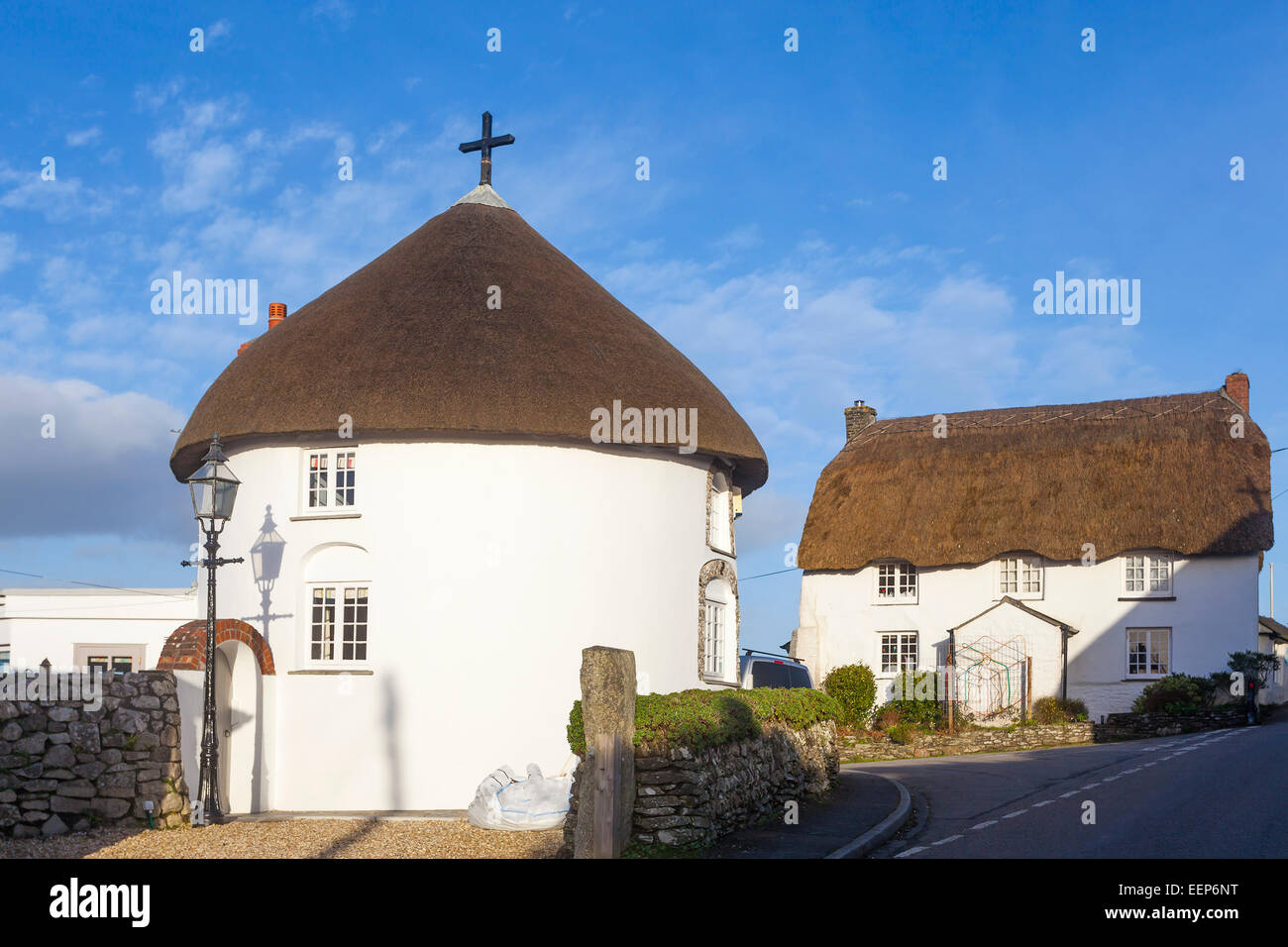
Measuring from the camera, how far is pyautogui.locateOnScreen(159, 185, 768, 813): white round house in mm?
17094

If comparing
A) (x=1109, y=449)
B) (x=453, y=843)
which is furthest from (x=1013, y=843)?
(x=1109, y=449)

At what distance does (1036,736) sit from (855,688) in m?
5.56

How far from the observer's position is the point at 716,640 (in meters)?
21.1

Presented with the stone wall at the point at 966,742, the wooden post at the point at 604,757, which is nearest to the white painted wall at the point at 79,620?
the stone wall at the point at 966,742

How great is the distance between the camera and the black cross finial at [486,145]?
73.3ft

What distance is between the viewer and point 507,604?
1736 centimetres

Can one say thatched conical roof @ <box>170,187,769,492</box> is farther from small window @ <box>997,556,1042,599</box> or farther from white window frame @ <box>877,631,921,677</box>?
white window frame @ <box>877,631,921,677</box>

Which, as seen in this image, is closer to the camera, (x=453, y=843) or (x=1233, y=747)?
(x=453, y=843)

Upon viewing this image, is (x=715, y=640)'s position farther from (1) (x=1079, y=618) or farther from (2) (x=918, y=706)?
(1) (x=1079, y=618)

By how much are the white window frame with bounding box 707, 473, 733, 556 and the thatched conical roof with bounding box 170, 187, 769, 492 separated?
1.59 feet

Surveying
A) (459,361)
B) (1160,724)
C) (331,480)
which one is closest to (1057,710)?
(1160,724)

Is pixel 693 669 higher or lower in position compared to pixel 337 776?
higher

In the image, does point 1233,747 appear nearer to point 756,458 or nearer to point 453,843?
point 756,458
